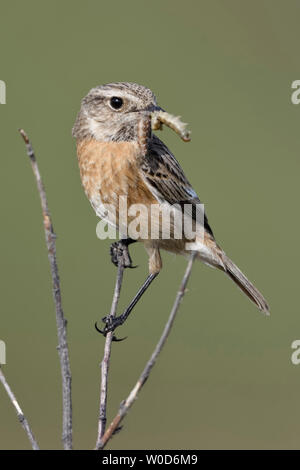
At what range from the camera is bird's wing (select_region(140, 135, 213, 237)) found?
15.5 feet

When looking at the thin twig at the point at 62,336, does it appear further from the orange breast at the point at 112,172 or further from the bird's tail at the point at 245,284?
the bird's tail at the point at 245,284

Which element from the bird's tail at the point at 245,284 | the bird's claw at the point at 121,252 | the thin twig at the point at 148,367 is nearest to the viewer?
the thin twig at the point at 148,367

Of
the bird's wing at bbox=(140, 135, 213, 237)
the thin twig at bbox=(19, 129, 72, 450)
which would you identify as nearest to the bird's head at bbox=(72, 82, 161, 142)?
the bird's wing at bbox=(140, 135, 213, 237)

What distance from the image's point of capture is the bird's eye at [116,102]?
4.52 m

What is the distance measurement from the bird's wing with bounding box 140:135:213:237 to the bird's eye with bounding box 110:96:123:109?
318 millimetres

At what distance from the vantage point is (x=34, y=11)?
1195cm

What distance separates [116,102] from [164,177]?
53 centimetres

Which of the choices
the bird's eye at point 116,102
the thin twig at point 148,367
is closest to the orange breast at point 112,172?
the bird's eye at point 116,102

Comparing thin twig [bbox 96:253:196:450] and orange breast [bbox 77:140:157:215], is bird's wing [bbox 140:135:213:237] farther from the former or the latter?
thin twig [bbox 96:253:196:450]

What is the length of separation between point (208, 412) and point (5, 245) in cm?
282

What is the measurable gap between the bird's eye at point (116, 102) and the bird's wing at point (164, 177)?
1.04 ft

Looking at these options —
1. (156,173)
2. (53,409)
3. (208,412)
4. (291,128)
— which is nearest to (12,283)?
(53,409)

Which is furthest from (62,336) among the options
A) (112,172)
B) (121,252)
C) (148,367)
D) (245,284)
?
(245,284)

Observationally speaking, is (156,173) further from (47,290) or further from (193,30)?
(193,30)
